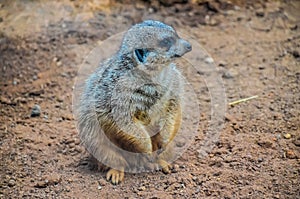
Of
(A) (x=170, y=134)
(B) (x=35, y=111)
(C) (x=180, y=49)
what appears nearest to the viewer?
(C) (x=180, y=49)

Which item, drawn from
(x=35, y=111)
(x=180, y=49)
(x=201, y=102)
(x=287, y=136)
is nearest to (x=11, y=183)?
(x=35, y=111)

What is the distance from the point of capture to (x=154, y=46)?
3.05 m

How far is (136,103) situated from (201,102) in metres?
0.96

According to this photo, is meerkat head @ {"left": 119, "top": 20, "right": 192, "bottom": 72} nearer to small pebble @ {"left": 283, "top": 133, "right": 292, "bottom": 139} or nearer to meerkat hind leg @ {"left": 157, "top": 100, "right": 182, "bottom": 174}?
meerkat hind leg @ {"left": 157, "top": 100, "right": 182, "bottom": 174}

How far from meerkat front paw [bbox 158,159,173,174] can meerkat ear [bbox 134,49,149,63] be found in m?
0.73

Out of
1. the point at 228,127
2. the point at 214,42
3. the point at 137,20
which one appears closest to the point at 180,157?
the point at 228,127

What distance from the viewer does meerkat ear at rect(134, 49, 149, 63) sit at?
3.10 metres

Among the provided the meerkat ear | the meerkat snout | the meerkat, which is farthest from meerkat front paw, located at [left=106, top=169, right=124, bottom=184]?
the meerkat snout

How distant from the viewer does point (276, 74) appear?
423 centimetres

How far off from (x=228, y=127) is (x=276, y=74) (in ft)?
2.69

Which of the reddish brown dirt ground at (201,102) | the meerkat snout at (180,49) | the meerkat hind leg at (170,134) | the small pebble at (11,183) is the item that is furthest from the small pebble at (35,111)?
the meerkat snout at (180,49)

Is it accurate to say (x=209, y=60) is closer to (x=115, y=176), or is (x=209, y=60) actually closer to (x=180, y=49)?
(x=180, y=49)

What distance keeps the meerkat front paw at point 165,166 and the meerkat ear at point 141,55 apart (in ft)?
2.38

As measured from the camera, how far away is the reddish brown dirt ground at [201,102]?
10.5ft
